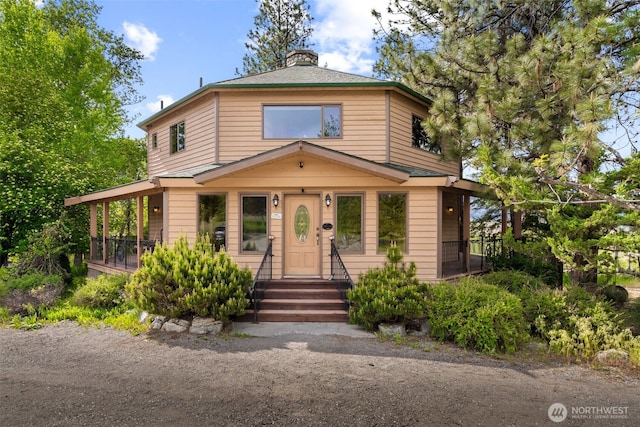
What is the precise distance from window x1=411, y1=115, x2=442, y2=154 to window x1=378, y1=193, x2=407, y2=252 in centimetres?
262

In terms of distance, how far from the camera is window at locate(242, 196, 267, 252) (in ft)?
28.4

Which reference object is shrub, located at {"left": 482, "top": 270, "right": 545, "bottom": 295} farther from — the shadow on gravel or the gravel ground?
the gravel ground

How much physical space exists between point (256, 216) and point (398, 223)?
362cm

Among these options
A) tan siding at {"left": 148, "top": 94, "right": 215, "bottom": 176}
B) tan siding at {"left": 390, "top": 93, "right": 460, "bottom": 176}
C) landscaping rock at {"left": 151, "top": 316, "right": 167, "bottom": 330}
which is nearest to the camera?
Result: landscaping rock at {"left": 151, "top": 316, "right": 167, "bottom": 330}

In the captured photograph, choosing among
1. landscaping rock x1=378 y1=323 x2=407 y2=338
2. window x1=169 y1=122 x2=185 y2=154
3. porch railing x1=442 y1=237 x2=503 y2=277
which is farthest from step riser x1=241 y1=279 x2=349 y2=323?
window x1=169 y1=122 x2=185 y2=154

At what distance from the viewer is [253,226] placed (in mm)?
8672

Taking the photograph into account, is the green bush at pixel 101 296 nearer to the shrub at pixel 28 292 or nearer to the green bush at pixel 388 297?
the shrub at pixel 28 292

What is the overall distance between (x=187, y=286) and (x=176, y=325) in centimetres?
86

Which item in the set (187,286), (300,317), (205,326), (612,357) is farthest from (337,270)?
(612,357)

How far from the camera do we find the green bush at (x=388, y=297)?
623 cm

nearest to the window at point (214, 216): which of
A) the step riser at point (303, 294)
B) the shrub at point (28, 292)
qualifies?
the step riser at point (303, 294)

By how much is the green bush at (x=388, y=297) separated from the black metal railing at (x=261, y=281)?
1993mm

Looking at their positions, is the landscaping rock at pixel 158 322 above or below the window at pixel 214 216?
below

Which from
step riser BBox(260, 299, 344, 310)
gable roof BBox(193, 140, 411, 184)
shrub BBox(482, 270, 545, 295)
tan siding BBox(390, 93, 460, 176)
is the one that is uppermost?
tan siding BBox(390, 93, 460, 176)
